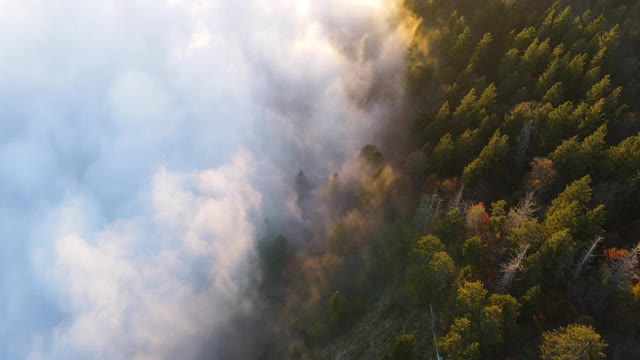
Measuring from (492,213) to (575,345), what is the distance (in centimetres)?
2709

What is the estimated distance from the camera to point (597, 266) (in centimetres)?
6881

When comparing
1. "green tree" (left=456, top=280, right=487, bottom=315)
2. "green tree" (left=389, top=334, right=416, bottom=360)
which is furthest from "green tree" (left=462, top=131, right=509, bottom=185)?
"green tree" (left=389, top=334, right=416, bottom=360)

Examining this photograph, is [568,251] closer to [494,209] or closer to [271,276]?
[494,209]

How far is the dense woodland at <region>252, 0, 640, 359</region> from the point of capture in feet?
216

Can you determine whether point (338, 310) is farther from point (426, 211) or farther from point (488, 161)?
point (488, 161)

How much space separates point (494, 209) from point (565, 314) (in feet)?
65.5

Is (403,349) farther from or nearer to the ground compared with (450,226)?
nearer to the ground

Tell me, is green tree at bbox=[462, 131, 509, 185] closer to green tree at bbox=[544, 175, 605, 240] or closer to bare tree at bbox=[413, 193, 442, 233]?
bare tree at bbox=[413, 193, 442, 233]

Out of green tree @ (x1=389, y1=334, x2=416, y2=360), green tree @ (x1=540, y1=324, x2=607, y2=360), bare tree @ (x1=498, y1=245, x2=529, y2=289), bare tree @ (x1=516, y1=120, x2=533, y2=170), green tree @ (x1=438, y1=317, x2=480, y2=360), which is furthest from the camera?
bare tree @ (x1=516, y1=120, x2=533, y2=170)

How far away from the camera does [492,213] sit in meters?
78.9

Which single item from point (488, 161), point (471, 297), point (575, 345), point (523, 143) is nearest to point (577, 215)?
point (488, 161)

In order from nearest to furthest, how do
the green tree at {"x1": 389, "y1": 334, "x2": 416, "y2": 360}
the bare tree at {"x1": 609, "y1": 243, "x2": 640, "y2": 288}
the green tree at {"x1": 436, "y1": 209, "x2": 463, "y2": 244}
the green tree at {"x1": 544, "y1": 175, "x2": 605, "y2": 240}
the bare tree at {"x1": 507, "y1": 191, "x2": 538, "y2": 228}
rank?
the bare tree at {"x1": 609, "y1": 243, "x2": 640, "y2": 288} < the green tree at {"x1": 544, "y1": 175, "x2": 605, "y2": 240} < the green tree at {"x1": 389, "y1": 334, "x2": 416, "y2": 360} < the bare tree at {"x1": 507, "y1": 191, "x2": 538, "y2": 228} < the green tree at {"x1": 436, "y1": 209, "x2": 463, "y2": 244}

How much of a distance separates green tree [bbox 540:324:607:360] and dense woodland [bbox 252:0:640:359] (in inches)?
9.6

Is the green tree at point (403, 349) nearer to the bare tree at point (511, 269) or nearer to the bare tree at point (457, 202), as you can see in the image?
the bare tree at point (511, 269)
